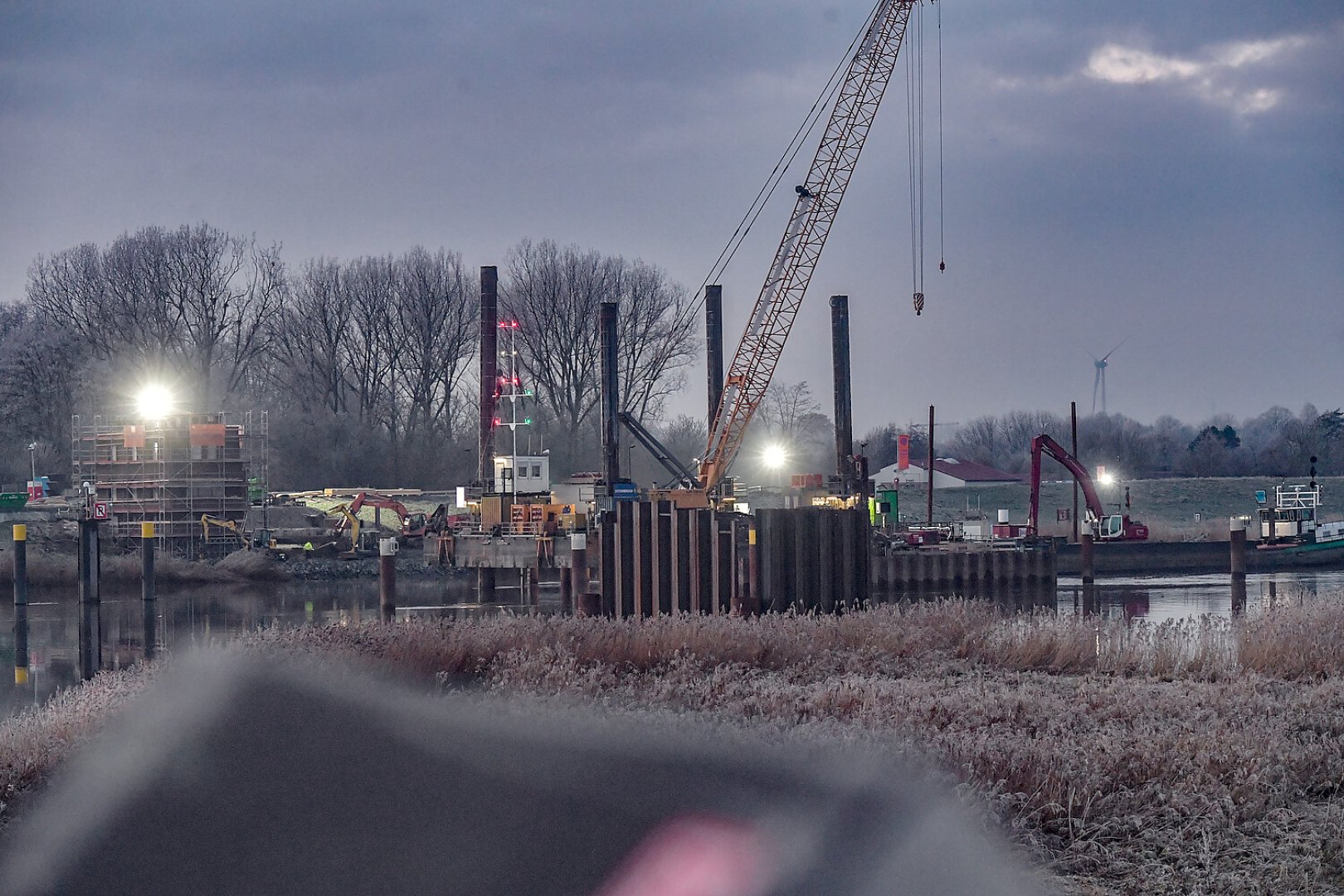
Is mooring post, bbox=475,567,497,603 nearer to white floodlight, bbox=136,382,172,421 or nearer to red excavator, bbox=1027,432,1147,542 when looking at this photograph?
white floodlight, bbox=136,382,172,421

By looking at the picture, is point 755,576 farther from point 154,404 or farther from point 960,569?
point 154,404

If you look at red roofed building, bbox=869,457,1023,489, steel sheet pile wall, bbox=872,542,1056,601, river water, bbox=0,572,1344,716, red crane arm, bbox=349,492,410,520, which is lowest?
river water, bbox=0,572,1344,716

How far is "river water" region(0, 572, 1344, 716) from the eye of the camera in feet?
98.6

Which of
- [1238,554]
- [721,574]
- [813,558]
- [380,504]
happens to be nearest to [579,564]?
[721,574]

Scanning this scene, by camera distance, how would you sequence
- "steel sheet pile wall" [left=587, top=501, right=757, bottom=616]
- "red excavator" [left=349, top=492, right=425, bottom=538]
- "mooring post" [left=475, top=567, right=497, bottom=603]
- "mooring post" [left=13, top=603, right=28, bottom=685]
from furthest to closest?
"red excavator" [left=349, top=492, right=425, bottom=538], "mooring post" [left=475, top=567, right=497, bottom=603], "mooring post" [left=13, top=603, right=28, bottom=685], "steel sheet pile wall" [left=587, top=501, right=757, bottom=616]

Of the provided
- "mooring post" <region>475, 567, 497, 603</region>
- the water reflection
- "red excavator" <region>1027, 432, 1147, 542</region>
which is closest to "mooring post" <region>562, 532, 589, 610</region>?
the water reflection

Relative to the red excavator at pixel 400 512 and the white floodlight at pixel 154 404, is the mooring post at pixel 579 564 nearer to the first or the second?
the red excavator at pixel 400 512

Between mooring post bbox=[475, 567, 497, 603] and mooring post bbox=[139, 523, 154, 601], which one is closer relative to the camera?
mooring post bbox=[139, 523, 154, 601]

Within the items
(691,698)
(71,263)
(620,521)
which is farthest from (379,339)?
(691,698)

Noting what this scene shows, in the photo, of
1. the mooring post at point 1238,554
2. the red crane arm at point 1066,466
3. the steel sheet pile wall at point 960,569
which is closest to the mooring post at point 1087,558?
the steel sheet pile wall at point 960,569

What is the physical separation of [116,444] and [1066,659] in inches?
1868

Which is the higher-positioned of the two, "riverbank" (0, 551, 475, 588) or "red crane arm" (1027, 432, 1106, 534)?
"red crane arm" (1027, 432, 1106, 534)

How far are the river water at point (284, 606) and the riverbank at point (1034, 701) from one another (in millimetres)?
13439

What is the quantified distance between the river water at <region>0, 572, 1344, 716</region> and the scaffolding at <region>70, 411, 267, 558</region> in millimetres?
5717
